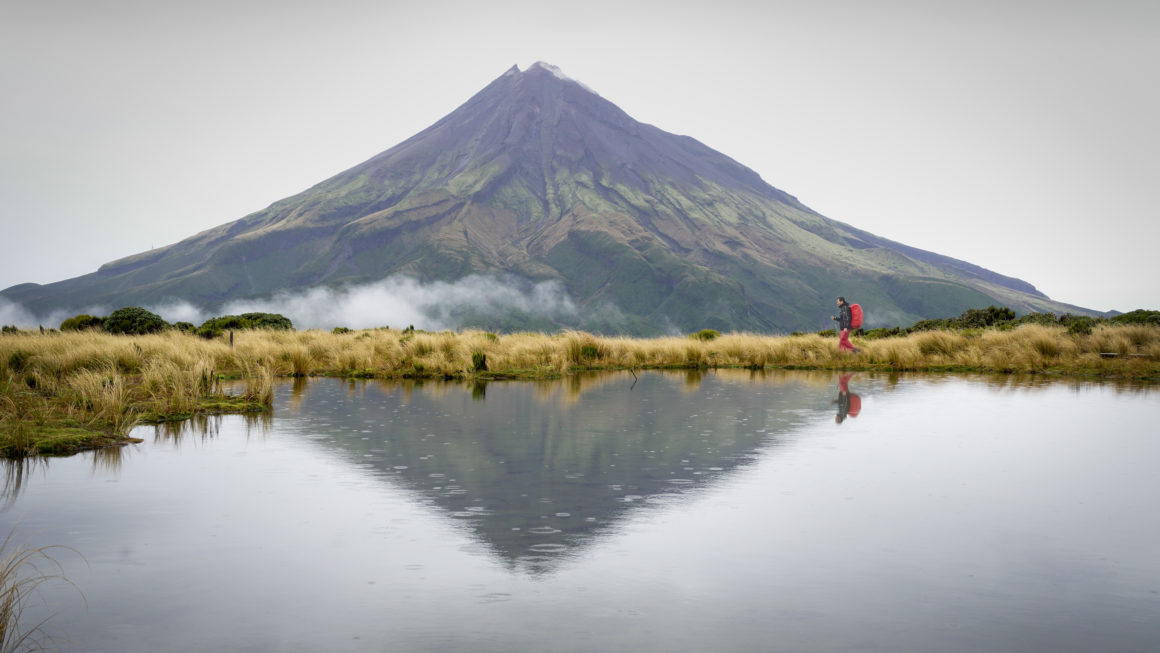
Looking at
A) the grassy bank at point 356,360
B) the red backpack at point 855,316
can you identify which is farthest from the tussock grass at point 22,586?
the red backpack at point 855,316

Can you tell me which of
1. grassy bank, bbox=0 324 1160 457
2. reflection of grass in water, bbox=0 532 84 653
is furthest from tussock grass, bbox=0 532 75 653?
grassy bank, bbox=0 324 1160 457

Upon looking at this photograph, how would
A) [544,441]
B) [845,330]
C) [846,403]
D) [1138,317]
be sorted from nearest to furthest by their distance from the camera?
[544,441] < [846,403] < [845,330] < [1138,317]

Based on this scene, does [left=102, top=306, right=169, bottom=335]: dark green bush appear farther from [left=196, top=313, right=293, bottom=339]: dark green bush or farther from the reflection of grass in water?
the reflection of grass in water

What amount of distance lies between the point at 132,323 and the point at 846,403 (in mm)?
27490

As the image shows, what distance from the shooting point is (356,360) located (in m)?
24.8

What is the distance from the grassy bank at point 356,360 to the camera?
41.4ft

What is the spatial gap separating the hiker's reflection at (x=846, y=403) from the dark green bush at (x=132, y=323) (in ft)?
82.2

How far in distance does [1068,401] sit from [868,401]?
13.5 ft

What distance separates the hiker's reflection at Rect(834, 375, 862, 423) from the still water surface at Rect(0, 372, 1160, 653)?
4.57 ft

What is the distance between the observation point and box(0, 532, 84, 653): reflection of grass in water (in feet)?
15.1

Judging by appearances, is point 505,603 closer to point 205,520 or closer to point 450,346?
point 205,520

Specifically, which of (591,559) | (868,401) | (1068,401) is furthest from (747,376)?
(591,559)

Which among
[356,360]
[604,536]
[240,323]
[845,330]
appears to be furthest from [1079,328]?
[240,323]

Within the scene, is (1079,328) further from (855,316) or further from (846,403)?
(846,403)
